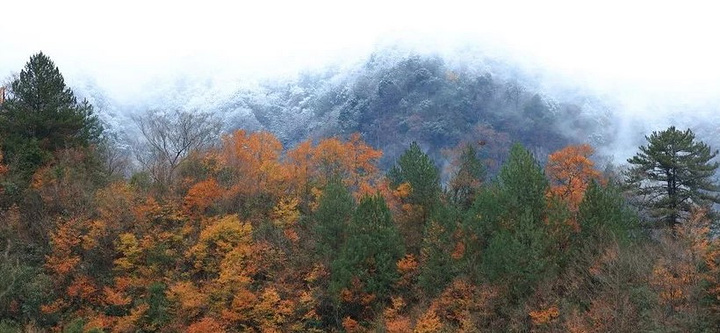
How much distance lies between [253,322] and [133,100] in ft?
376

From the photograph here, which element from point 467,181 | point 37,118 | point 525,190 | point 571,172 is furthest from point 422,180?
point 37,118

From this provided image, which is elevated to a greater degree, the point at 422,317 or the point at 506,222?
the point at 506,222

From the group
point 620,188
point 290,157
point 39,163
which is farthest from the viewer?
point 290,157

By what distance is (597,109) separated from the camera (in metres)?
137

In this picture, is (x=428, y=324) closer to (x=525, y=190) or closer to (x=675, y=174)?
(x=525, y=190)

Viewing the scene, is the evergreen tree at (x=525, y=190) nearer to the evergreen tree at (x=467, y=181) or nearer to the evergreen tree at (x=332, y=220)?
the evergreen tree at (x=467, y=181)

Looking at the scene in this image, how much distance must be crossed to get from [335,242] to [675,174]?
27028 mm

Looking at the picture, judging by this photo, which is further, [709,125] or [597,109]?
[597,109]

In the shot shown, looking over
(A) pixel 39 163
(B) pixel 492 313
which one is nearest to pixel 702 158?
(B) pixel 492 313

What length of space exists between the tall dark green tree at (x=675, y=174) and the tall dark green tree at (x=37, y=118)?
48.3 meters

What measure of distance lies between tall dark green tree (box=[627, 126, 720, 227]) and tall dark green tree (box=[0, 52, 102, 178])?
48.3 m

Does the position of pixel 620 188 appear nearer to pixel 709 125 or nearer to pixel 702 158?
pixel 702 158

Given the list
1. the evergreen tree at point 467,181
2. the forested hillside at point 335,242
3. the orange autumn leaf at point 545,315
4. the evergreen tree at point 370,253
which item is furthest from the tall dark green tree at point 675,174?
the evergreen tree at point 370,253

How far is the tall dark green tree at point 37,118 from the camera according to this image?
1941 inches
